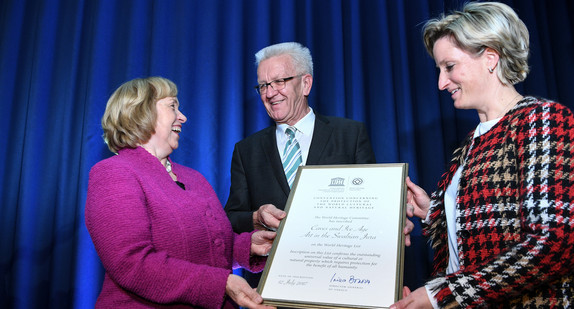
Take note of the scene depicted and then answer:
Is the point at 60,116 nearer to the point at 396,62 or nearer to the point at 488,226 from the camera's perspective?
the point at 396,62

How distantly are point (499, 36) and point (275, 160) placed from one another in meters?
1.18

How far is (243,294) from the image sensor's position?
1.40m

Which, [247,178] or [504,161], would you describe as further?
[247,178]

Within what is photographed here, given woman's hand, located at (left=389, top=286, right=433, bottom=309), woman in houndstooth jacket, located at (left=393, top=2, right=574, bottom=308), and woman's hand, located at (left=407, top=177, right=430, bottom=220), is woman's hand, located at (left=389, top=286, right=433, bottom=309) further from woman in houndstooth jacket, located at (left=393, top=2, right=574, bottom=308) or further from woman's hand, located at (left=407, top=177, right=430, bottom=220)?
woman's hand, located at (left=407, top=177, right=430, bottom=220)

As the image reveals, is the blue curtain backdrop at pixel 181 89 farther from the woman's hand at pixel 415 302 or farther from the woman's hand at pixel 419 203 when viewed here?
the woman's hand at pixel 415 302

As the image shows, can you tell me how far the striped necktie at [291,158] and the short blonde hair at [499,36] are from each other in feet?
3.28

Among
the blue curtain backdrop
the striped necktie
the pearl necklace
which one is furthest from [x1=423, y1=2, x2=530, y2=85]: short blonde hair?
the blue curtain backdrop

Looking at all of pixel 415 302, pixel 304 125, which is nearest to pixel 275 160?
pixel 304 125

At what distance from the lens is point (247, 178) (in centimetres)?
228

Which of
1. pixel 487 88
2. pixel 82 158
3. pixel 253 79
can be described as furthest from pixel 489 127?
pixel 82 158

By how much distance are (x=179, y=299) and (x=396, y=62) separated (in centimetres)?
263

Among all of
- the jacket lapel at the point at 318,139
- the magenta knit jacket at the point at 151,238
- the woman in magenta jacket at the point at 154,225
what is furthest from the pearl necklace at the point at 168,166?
the jacket lapel at the point at 318,139

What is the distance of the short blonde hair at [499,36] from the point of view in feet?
4.64

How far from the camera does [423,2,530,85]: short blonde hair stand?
1413 mm
